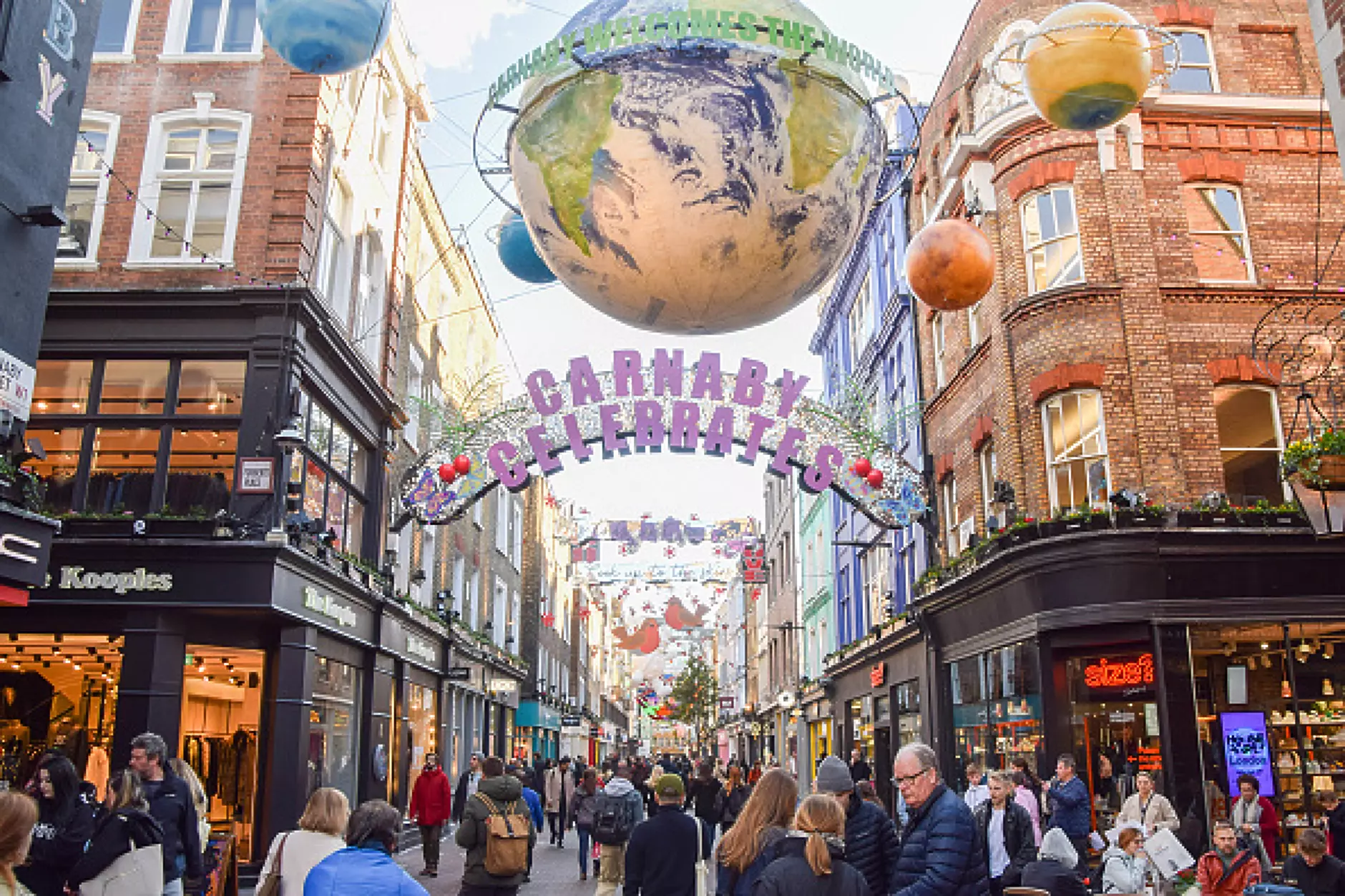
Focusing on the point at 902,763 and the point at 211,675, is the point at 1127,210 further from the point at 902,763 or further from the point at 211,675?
the point at 211,675

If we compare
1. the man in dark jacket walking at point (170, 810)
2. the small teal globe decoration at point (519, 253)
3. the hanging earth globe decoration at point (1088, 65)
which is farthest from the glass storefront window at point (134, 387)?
the hanging earth globe decoration at point (1088, 65)

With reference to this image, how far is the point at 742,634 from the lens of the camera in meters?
69.2

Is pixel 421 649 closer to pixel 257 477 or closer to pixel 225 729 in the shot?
pixel 225 729

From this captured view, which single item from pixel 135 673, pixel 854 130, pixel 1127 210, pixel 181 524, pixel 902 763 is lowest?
pixel 902 763

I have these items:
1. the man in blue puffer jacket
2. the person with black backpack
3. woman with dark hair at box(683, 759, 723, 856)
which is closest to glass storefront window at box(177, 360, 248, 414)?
the person with black backpack

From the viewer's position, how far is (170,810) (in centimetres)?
747

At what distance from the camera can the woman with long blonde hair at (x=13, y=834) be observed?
4.33 m

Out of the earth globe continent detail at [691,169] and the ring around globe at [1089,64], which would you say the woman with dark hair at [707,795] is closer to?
the ring around globe at [1089,64]

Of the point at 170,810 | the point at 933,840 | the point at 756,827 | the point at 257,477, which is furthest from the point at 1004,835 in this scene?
the point at 257,477

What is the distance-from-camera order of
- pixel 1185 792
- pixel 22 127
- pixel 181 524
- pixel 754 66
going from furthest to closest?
pixel 181 524, pixel 1185 792, pixel 22 127, pixel 754 66

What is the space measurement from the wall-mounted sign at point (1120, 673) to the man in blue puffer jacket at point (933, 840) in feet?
36.3

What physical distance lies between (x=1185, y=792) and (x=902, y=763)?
10830mm

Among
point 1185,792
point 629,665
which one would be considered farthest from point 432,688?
point 629,665

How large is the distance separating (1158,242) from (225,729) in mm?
16686
